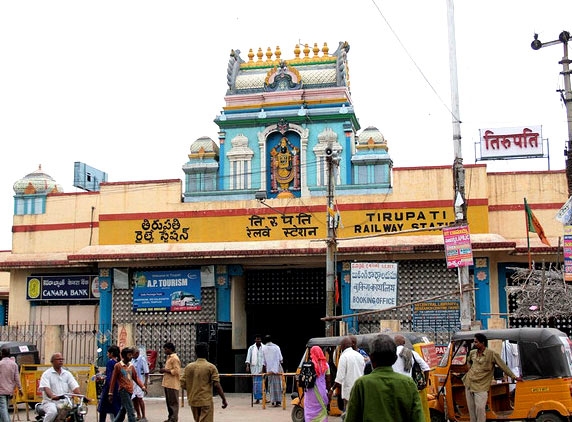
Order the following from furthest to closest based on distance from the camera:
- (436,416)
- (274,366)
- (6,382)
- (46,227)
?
1. (46,227)
2. (274,366)
3. (436,416)
4. (6,382)

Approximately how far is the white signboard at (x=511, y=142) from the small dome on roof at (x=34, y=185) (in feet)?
46.5

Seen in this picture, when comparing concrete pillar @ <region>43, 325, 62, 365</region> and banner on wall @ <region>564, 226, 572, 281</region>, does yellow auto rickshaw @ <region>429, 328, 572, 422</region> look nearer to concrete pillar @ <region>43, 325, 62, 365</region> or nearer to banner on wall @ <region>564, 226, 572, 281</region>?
banner on wall @ <region>564, 226, 572, 281</region>

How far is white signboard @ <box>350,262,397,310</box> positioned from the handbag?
10510mm

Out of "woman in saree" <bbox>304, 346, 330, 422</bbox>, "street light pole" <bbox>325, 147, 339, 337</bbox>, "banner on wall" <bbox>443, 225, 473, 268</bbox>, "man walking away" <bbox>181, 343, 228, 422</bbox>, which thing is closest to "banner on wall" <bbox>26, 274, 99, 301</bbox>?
"street light pole" <bbox>325, 147, 339, 337</bbox>

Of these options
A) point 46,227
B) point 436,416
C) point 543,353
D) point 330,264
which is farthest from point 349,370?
point 46,227

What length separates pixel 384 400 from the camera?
5496mm

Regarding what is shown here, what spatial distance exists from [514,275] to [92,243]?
41.6 feet

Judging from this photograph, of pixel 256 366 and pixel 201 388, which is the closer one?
pixel 201 388

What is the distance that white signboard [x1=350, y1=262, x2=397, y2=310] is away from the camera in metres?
21.6

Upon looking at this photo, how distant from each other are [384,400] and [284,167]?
69.8ft

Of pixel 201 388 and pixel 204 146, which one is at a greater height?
pixel 204 146

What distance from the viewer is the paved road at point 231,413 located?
53.1 ft

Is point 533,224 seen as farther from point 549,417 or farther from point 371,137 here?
point 549,417

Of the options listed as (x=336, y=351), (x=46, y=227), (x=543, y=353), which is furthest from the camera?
(x=46, y=227)
